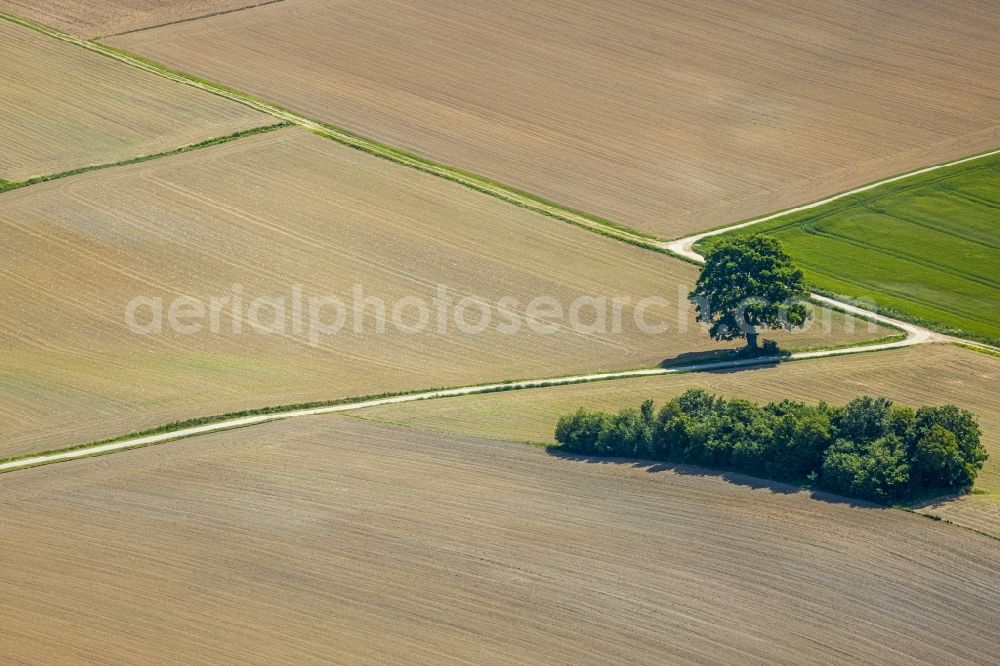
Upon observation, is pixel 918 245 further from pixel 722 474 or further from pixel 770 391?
pixel 722 474

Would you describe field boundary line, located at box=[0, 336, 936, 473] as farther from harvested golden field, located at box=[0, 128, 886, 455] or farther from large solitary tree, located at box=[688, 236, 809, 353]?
large solitary tree, located at box=[688, 236, 809, 353]

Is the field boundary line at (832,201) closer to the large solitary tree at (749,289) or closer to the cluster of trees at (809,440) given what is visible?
the large solitary tree at (749,289)

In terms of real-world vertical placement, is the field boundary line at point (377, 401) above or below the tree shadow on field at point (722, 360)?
below

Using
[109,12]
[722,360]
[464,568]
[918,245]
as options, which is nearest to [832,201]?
[918,245]

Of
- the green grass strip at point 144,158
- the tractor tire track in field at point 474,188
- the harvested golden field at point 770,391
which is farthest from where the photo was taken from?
the green grass strip at point 144,158

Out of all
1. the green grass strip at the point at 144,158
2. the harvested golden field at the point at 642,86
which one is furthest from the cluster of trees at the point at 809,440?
the green grass strip at the point at 144,158
